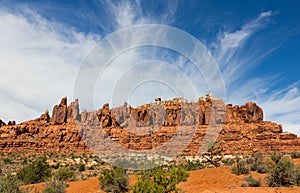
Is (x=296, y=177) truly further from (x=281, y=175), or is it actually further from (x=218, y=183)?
(x=218, y=183)

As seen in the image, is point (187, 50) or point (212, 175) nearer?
point (212, 175)

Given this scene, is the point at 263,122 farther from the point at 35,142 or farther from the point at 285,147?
the point at 35,142

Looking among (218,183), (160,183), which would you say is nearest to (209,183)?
(218,183)

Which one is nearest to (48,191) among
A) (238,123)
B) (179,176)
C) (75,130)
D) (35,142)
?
(179,176)

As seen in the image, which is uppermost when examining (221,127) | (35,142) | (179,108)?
(179,108)

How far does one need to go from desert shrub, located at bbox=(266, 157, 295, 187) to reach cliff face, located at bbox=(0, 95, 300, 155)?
5457cm

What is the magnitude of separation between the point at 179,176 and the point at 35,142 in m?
70.0

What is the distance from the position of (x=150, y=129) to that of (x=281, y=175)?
75.3 m

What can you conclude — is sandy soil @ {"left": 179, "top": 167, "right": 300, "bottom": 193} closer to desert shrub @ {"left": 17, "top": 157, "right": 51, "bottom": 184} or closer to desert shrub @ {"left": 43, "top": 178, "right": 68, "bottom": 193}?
desert shrub @ {"left": 43, "top": 178, "right": 68, "bottom": 193}

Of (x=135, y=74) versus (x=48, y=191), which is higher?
(x=135, y=74)

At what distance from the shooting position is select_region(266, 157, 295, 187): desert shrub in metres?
14.3

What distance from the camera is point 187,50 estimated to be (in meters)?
20.7

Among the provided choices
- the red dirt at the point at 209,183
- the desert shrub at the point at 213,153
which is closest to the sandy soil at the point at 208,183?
the red dirt at the point at 209,183

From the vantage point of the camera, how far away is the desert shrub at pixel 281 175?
46.9 ft
